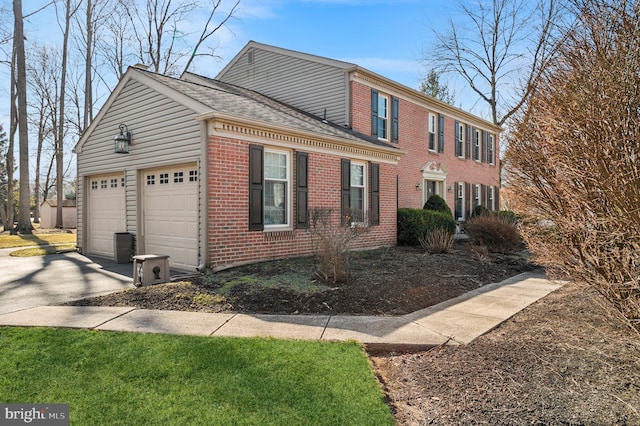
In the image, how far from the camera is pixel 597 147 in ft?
10.4

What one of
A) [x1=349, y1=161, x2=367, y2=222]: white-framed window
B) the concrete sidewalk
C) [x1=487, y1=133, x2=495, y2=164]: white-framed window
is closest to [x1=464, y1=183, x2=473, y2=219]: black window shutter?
[x1=487, y1=133, x2=495, y2=164]: white-framed window

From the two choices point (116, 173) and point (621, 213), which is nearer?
point (621, 213)

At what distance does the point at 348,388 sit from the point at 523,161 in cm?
322

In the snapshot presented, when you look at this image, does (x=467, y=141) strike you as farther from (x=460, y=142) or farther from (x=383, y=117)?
(x=383, y=117)

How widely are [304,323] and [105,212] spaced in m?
8.36

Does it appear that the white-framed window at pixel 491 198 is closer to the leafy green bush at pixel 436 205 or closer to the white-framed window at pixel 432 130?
the white-framed window at pixel 432 130

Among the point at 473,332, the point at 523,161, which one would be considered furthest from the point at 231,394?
the point at 523,161

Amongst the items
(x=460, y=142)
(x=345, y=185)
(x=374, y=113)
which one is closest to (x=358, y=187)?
(x=345, y=185)

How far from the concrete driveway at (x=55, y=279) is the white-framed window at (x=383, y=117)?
31.2ft

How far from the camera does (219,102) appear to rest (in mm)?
8477

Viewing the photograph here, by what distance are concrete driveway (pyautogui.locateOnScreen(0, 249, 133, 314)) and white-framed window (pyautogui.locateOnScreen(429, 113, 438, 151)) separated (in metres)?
12.9

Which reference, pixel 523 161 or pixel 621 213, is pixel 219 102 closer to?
pixel 523 161

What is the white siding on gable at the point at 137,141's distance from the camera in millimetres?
8000

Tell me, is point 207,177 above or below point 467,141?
below
